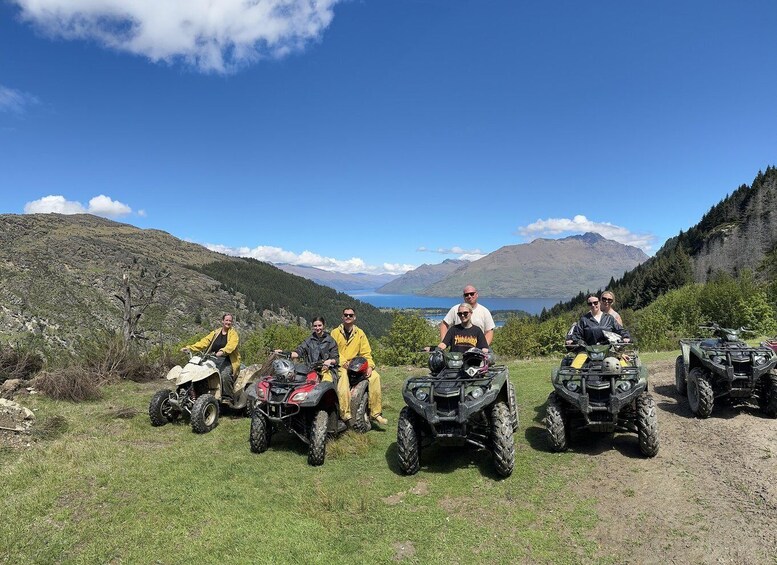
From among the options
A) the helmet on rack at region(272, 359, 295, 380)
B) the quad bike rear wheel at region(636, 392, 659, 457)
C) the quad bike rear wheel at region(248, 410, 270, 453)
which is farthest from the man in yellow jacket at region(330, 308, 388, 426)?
the quad bike rear wheel at region(636, 392, 659, 457)

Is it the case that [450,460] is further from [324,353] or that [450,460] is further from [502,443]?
[324,353]

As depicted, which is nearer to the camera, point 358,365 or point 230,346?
point 358,365

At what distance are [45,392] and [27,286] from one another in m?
87.0

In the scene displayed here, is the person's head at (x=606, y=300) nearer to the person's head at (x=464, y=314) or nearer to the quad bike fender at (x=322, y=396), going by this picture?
the person's head at (x=464, y=314)

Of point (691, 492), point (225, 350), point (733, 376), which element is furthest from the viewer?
point (225, 350)

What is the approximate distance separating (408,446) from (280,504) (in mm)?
1748

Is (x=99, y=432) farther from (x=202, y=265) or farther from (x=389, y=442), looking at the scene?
(x=202, y=265)

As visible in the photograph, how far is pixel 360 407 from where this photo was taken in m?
7.94

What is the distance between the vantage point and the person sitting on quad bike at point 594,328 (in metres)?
7.61

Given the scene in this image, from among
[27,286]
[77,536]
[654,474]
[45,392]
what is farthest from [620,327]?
[27,286]

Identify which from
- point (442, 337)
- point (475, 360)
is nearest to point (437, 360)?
point (475, 360)

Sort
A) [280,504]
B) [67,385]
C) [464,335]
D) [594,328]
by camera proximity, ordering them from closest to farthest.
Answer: [280,504]
[464,335]
[594,328]
[67,385]

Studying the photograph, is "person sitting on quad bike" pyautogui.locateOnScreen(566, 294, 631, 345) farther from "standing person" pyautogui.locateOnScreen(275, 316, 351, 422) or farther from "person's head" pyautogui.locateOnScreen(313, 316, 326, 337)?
"person's head" pyautogui.locateOnScreen(313, 316, 326, 337)

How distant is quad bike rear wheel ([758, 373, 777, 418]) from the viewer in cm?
727
